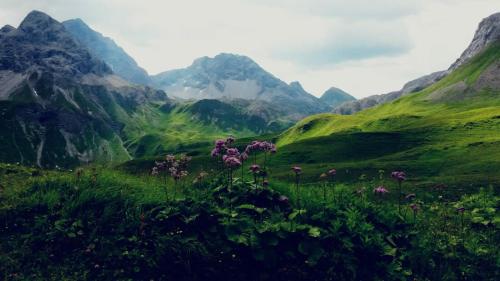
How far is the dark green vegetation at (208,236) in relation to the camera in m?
12.0

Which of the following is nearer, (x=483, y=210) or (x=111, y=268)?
(x=111, y=268)

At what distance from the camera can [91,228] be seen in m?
12.6

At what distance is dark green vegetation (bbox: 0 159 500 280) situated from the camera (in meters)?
12.0

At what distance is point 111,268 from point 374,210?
867 cm

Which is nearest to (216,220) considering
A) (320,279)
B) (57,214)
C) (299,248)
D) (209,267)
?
(209,267)

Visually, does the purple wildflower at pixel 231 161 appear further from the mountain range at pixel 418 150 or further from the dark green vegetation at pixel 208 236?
the mountain range at pixel 418 150

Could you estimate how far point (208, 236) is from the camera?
1254cm

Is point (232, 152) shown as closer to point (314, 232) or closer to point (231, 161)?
point (231, 161)

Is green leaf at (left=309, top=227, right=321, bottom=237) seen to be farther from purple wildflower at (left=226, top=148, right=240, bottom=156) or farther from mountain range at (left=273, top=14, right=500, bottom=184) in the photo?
mountain range at (left=273, top=14, right=500, bottom=184)

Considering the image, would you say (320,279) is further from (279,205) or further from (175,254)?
(175,254)

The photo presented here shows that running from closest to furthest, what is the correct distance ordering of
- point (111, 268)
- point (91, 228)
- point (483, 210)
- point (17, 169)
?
point (111, 268)
point (91, 228)
point (17, 169)
point (483, 210)

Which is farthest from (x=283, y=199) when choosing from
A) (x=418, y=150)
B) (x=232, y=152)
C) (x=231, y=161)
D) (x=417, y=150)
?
(x=417, y=150)

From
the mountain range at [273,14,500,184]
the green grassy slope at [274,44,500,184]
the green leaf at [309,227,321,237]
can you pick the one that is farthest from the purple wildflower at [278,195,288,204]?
the green grassy slope at [274,44,500,184]

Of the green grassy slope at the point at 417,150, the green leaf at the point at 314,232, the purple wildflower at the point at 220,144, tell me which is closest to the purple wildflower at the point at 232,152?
the purple wildflower at the point at 220,144
